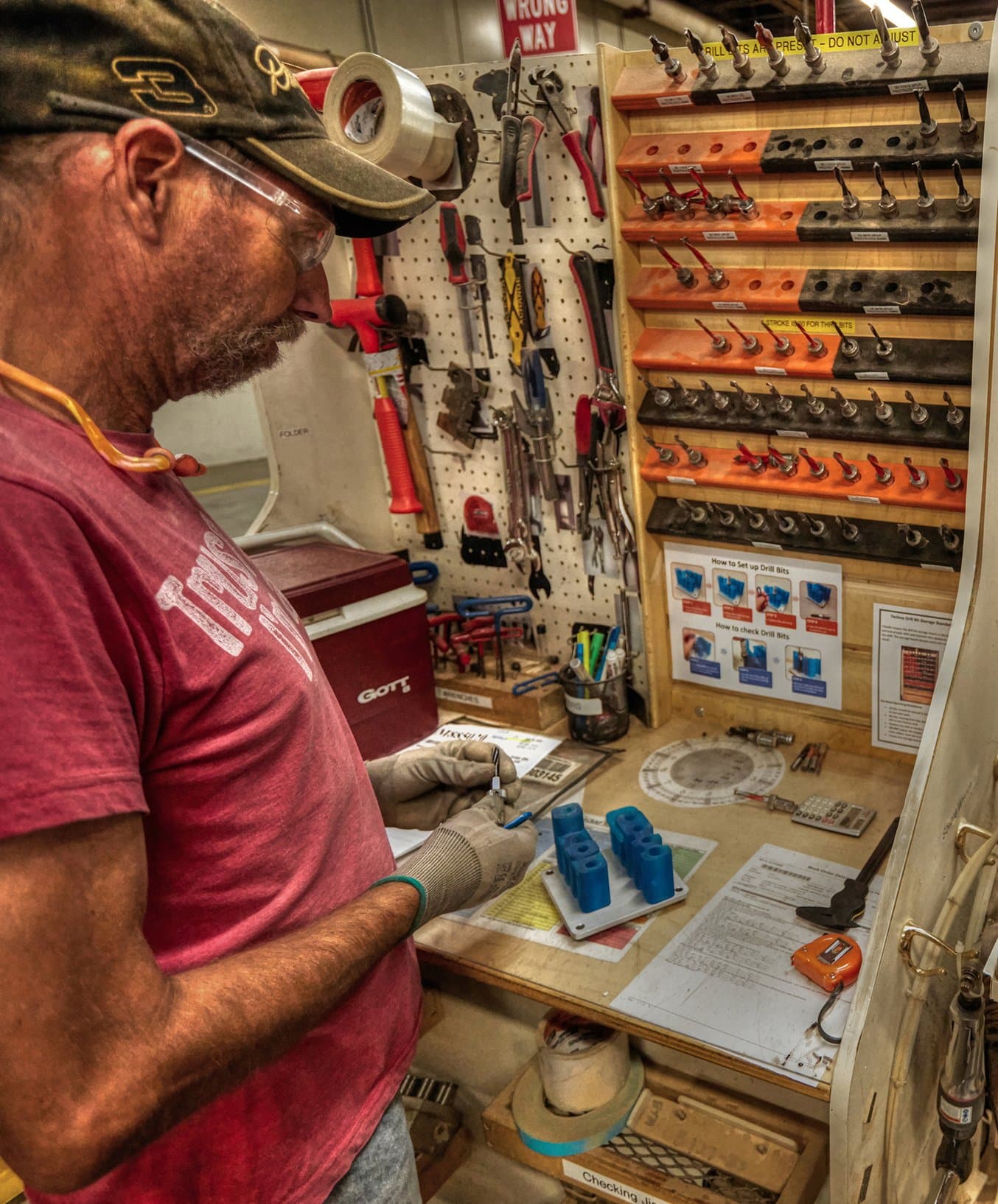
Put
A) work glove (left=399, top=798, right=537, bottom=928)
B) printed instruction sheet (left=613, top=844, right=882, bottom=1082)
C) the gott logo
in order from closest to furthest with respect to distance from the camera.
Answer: work glove (left=399, top=798, right=537, bottom=928), printed instruction sheet (left=613, top=844, right=882, bottom=1082), the gott logo

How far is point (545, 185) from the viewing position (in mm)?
1737

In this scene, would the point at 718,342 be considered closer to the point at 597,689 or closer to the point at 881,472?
the point at 881,472

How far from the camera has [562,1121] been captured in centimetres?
154

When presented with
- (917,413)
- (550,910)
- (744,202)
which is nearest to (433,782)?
(550,910)

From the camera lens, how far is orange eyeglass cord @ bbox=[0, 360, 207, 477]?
2.24 ft

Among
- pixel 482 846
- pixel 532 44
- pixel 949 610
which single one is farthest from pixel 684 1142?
pixel 532 44

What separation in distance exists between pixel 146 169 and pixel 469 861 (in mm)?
770

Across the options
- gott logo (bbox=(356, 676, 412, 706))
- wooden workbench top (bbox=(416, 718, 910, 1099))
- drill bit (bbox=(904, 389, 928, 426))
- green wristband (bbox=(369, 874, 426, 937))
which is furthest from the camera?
gott logo (bbox=(356, 676, 412, 706))

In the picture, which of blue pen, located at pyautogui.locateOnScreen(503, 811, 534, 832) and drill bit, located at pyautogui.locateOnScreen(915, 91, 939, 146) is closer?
drill bit, located at pyautogui.locateOnScreen(915, 91, 939, 146)

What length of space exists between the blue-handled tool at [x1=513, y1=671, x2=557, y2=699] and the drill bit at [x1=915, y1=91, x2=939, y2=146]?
3.65 feet

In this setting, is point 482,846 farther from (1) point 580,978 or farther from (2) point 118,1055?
(2) point 118,1055

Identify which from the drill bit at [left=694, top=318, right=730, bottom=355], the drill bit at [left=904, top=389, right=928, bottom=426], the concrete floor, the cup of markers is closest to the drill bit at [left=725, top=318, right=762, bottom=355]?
the drill bit at [left=694, top=318, right=730, bottom=355]

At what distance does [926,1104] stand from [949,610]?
0.71 metres

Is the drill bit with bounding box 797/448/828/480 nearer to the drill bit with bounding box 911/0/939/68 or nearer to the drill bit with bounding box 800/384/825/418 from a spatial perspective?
the drill bit with bounding box 800/384/825/418
